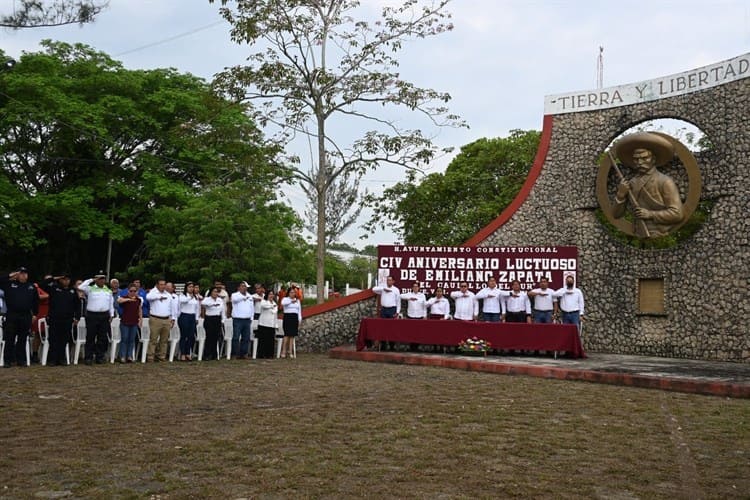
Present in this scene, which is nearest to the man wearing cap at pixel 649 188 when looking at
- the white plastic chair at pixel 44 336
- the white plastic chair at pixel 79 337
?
the white plastic chair at pixel 79 337

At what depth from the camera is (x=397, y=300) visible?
58.6 feet

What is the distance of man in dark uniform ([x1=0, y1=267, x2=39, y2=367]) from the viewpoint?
1330cm

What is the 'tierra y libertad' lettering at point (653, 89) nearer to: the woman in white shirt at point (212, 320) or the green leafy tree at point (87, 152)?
the woman in white shirt at point (212, 320)

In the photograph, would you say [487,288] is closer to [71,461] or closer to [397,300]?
[397,300]

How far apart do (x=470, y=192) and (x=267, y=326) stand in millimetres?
15254

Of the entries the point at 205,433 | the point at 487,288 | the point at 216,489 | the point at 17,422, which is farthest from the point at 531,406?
the point at 487,288

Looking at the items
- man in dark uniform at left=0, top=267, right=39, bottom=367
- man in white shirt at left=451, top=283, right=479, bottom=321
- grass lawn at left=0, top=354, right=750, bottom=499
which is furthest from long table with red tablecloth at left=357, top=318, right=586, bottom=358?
man in dark uniform at left=0, top=267, right=39, bottom=367

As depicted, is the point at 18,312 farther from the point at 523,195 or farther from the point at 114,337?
the point at 523,195

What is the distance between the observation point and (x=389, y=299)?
58.4 feet

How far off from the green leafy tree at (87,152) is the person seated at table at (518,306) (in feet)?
47.9

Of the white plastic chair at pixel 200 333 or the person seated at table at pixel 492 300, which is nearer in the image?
the white plastic chair at pixel 200 333

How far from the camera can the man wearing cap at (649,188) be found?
16656 millimetres

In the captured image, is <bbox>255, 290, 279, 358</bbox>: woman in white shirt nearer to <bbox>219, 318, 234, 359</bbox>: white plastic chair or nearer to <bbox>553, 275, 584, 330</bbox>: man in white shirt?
<bbox>219, 318, 234, 359</bbox>: white plastic chair

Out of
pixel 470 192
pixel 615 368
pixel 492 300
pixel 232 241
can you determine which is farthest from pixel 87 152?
pixel 615 368
